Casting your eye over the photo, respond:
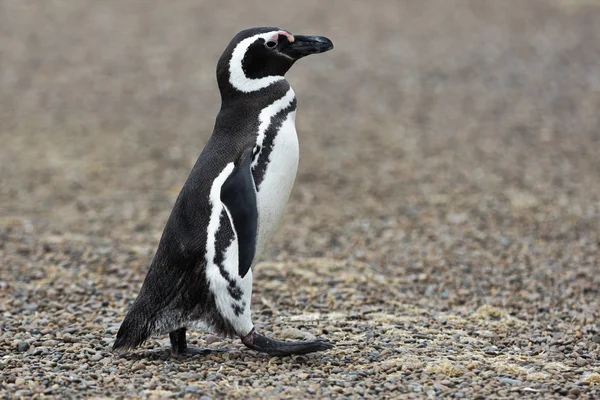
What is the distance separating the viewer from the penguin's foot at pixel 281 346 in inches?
173

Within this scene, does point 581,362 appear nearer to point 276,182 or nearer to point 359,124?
point 276,182

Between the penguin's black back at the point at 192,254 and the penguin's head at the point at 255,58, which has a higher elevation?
the penguin's head at the point at 255,58

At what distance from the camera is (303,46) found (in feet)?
15.2

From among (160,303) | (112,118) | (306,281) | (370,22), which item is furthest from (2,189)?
(370,22)

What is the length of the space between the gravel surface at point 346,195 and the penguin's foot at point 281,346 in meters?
0.08

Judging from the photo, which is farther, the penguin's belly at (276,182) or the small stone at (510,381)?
the penguin's belly at (276,182)

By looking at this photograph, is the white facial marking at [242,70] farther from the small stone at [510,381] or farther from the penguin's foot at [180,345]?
the small stone at [510,381]

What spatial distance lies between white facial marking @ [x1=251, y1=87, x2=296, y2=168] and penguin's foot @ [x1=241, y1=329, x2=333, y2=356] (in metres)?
0.82

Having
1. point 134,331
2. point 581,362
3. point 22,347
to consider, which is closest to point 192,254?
point 134,331

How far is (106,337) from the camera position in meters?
5.05

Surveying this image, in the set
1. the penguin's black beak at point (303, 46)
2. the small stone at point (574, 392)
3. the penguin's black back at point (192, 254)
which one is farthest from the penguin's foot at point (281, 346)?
the penguin's black beak at point (303, 46)

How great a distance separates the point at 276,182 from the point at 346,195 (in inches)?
184

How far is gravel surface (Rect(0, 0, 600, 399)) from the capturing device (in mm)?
4457

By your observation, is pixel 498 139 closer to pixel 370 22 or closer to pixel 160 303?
pixel 370 22
